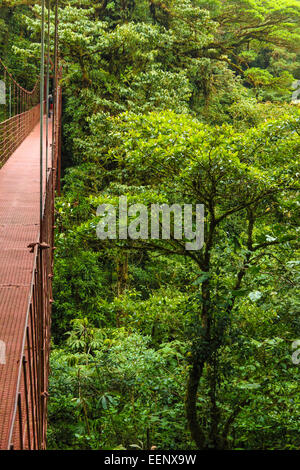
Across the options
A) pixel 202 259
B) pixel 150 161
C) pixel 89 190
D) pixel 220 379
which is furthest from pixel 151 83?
pixel 220 379

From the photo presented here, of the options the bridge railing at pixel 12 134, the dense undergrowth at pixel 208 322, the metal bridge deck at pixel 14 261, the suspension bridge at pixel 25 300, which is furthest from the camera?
the bridge railing at pixel 12 134

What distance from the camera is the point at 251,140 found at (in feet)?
10.3

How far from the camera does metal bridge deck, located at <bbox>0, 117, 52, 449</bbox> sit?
1.46m

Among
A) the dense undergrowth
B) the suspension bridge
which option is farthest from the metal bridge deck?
the dense undergrowth

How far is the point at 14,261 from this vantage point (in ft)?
→ 7.29

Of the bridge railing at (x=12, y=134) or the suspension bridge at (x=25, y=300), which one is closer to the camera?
the suspension bridge at (x=25, y=300)

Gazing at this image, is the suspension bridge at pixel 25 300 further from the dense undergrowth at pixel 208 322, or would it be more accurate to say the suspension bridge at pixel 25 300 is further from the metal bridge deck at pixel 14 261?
the dense undergrowth at pixel 208 322

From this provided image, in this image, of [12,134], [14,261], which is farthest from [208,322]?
[12,134]

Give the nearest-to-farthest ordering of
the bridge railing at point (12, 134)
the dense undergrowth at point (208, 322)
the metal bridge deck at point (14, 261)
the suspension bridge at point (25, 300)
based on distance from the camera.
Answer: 1. the suspension bridge at point (25, 300)
2. the metal bridge deck at point (14, 261)
3. the dense undergrowth at point (208, 322)
4. the bridge railing at point (12, 134)

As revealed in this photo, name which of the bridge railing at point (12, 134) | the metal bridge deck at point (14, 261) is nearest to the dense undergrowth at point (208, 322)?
the metal bridge deck at point (14, 261)

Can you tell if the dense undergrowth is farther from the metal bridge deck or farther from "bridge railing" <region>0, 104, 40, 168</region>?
"bridge railing" <region>0, 104, 40, 168</region>

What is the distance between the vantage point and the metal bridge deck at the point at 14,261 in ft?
4.80

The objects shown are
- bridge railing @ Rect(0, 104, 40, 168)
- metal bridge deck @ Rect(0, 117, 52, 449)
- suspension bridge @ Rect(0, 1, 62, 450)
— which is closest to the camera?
suspension bridge @ Rect(0, 1, 62, 450)

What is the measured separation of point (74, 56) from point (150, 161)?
4.80 m
